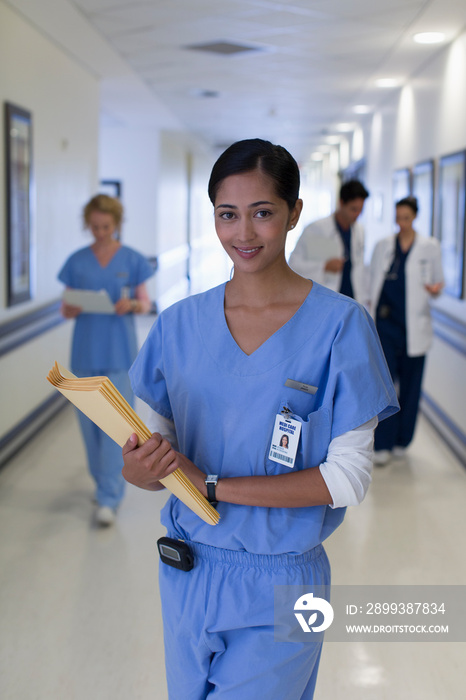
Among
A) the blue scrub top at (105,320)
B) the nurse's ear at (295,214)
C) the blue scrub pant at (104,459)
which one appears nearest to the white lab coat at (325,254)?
the blue scrub top at (105,320)

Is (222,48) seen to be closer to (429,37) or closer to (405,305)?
(429,37)

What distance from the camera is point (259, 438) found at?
125 centimetres

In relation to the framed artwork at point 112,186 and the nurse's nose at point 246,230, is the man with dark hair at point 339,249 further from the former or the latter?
the framed artwork at point 112,186

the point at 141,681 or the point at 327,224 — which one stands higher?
the point at 327,224

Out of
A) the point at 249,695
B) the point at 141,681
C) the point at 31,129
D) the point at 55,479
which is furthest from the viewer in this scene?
the point at 31,129

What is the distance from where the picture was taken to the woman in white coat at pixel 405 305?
15.2 feet

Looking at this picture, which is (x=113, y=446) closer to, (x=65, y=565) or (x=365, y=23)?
(x=65, y=565)

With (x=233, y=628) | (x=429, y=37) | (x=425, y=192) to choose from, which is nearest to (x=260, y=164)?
(x=233, y=628)

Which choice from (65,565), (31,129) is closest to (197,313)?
(65,565)

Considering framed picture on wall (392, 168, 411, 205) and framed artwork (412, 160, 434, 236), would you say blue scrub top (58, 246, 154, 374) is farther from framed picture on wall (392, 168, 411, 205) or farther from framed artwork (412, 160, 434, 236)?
framed picture on wall (392, 168, 411, 205)

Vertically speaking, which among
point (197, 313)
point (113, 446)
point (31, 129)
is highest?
point (31, 129)

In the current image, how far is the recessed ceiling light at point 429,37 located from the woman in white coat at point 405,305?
172cm

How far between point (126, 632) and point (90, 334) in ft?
5.30

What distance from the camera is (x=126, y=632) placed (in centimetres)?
271
